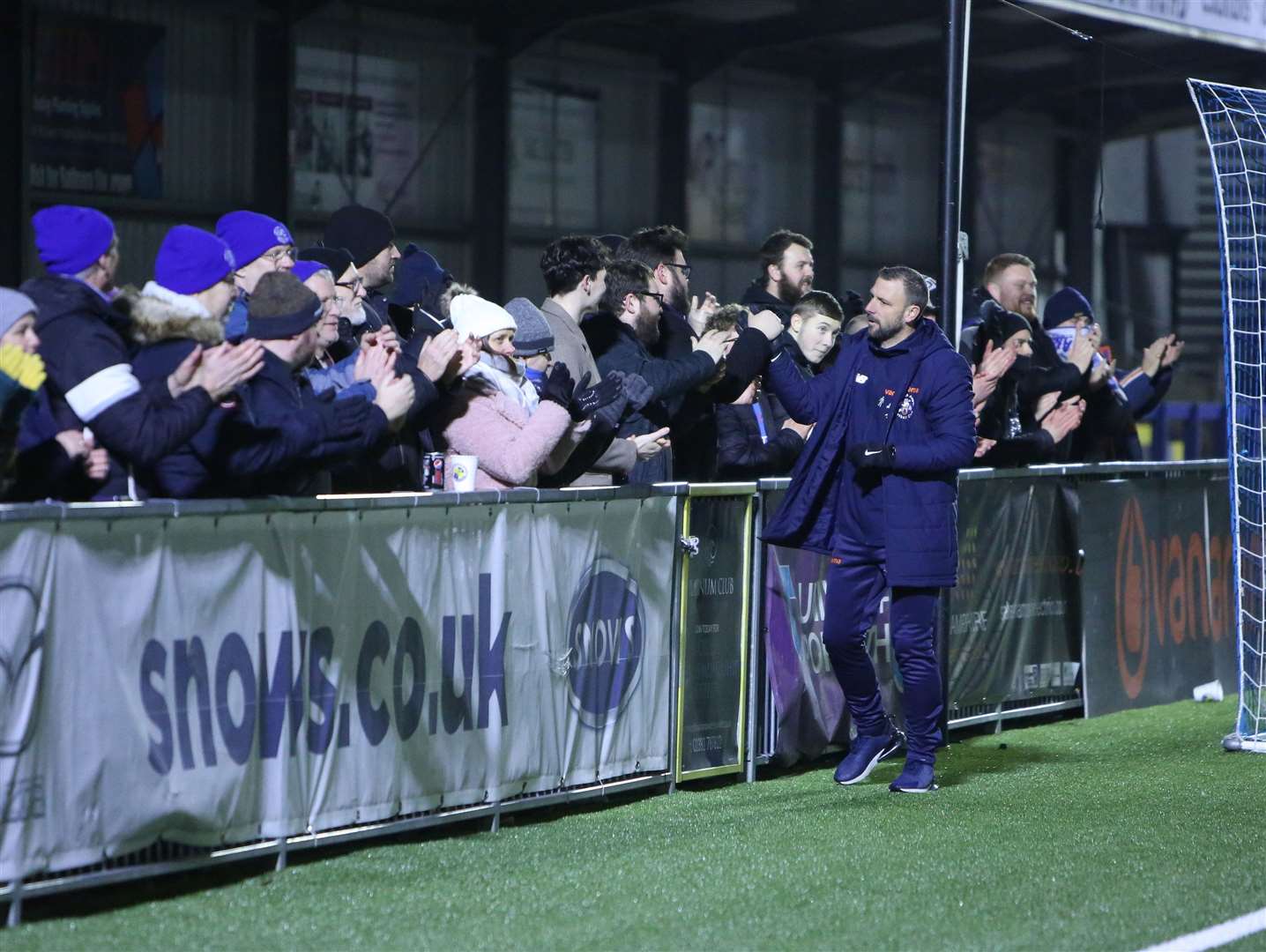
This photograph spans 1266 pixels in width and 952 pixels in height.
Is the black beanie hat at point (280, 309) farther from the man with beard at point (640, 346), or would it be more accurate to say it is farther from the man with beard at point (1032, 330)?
the man with beard at point (1032, 330)

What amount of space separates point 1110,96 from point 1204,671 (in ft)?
61.4

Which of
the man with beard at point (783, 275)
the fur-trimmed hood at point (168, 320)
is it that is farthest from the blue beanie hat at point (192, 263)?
the man with beard at point (783, 275)

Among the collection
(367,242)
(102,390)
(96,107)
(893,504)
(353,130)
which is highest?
(353,130)

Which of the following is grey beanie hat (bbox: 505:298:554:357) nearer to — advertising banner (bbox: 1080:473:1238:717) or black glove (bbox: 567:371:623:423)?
black glove (bbox: 567:371:623:423)

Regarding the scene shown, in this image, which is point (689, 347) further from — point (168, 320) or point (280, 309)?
point (168, 320)

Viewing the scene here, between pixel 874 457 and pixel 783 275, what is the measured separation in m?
2.15

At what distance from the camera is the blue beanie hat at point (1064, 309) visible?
37.1 ft

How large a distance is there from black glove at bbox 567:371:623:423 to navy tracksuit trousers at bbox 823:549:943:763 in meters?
1.28

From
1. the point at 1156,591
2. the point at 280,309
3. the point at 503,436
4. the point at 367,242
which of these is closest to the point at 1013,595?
the point at 1156,591

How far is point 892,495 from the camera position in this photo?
303 inches

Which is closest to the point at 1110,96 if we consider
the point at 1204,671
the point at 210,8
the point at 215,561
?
the point at 210,8

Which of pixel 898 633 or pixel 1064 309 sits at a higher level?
pixel 1064 309

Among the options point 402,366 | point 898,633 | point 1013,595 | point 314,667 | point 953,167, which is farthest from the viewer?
point 1013,595

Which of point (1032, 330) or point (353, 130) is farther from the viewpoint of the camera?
point (353, 130)
